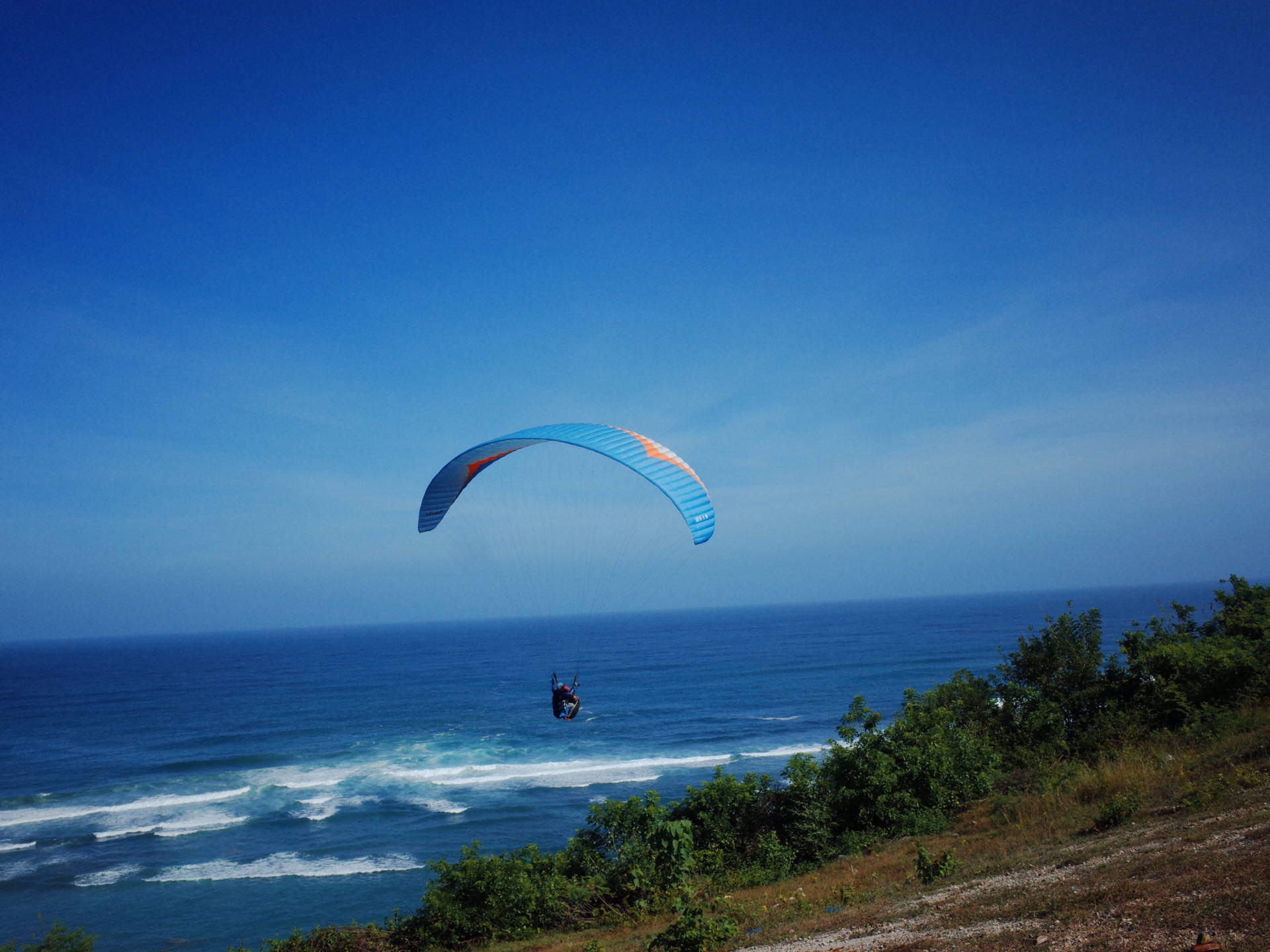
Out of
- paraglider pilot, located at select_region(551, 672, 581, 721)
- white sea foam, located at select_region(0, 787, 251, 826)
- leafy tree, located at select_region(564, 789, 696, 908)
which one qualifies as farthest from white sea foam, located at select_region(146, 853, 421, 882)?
paraglider pilot, located at select_region(551, 672, 581, 721)

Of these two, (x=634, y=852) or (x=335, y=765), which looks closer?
(x=634, y=852)

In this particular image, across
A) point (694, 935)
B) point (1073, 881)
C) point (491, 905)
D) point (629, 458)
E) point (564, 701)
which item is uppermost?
point (629, 458)

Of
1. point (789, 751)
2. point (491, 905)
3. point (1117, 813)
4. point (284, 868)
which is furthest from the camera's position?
point (789, 751)

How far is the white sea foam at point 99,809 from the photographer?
27844 millimetres

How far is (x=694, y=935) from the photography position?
23.7 ft

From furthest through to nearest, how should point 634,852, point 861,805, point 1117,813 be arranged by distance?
point 861,805
point 634,852
point 1117,813

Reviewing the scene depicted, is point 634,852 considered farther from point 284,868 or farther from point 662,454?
point 284,868

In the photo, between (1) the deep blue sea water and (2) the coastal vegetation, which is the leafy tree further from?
(1) the deep blue sea water

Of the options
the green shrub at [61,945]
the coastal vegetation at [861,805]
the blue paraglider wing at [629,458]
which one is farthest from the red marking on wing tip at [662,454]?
the green shrub at [61,945]

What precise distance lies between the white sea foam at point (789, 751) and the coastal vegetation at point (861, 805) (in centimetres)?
1687

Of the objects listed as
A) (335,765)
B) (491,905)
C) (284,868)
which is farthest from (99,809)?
(491,905)

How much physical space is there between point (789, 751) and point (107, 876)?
25350 mm

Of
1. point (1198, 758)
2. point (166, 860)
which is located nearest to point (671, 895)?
point (1198, 758)

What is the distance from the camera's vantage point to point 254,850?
23703 mm
